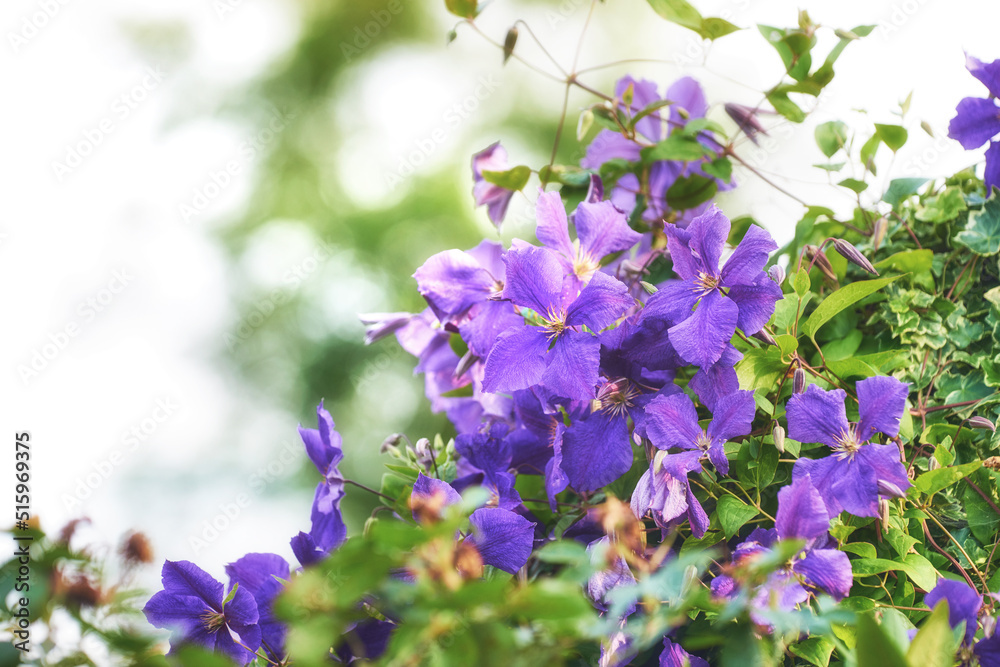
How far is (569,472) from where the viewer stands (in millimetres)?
580

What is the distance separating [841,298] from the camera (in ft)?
1.95

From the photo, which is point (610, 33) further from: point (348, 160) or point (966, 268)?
point (966, 268)

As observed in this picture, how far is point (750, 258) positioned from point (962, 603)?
0.27 metres

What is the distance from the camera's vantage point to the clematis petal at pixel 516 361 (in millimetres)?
565

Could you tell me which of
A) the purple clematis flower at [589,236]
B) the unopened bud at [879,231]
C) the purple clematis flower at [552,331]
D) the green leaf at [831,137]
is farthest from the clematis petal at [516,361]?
the green leaf at [831,137]

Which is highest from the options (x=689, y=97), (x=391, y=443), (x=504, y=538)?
(x=689, y=97)

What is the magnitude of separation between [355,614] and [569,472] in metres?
0.32

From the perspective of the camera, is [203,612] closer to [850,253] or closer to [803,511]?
[803,511]

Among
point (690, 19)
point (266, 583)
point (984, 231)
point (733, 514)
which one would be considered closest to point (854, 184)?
point (984, 231)

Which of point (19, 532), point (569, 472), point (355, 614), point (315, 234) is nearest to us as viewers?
point (355, 614)

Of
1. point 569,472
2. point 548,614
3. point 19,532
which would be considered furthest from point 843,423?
point 19,532

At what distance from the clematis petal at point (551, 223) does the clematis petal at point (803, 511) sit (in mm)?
294

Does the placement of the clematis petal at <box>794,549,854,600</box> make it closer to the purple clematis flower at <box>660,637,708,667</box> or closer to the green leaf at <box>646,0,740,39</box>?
the purple clematis flower at <box>660,637,708,667</box>

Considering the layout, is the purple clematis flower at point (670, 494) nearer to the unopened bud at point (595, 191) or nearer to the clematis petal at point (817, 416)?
the clematis petal at point (817, 416)
